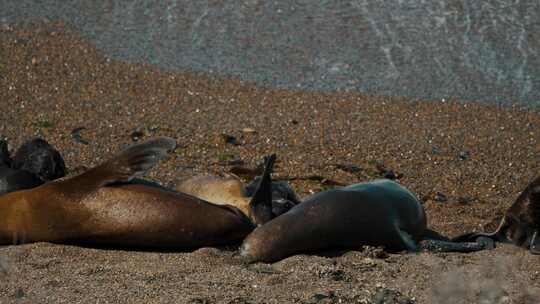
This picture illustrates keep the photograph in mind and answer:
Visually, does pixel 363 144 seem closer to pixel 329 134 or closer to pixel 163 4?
pixel 329 134

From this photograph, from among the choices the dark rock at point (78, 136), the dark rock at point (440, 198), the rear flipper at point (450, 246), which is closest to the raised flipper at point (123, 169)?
the rear flipper at point (450, 246)

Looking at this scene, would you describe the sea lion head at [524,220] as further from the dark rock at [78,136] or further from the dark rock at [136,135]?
the dark rock at [78,136]

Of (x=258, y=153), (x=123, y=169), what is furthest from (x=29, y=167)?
(x=258, y=153)

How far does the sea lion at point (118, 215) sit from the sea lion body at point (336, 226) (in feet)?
0.85

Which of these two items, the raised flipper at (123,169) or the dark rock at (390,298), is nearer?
the dark rock at (390,298)

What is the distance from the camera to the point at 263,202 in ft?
19.9

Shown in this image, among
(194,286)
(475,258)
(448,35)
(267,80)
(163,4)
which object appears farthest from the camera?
(163,4)

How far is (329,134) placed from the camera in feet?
30.9

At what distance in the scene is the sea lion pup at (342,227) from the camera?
5.71m

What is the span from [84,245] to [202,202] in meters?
0.71

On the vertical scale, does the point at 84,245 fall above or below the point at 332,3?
above

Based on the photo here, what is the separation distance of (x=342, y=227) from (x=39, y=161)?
216 centimetres

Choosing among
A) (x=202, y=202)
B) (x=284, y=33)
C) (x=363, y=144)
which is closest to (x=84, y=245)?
(x=202, y=202)

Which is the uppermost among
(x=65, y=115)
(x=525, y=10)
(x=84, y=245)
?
(x=84, y=245)
